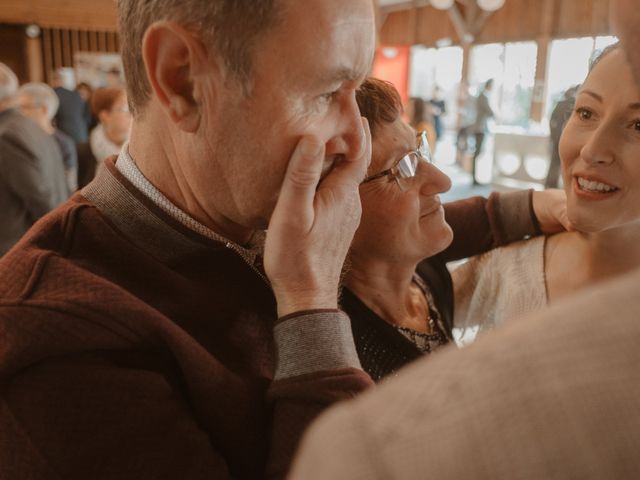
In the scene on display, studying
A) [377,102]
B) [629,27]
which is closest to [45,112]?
[377,102]

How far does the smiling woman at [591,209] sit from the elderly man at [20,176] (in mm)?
2762

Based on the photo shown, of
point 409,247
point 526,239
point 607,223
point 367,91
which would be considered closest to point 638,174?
point 607,223

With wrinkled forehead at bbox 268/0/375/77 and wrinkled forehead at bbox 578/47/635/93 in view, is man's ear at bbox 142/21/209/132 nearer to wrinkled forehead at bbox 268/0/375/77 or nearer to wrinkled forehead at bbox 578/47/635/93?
wrinkled forehead at bbox 268/0/375/77

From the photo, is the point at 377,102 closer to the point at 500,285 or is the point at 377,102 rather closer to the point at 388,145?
the point at 388,145

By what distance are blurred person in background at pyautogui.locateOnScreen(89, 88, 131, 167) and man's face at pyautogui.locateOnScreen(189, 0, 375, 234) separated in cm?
320

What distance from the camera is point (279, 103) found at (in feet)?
2.94

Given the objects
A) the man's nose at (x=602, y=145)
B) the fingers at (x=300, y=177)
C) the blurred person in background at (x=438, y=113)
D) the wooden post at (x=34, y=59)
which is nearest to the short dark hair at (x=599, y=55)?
the man's nose at (x=602, y=145)

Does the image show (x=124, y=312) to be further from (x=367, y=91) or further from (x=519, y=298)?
(x=519, y=298)

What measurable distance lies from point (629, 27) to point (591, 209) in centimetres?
89

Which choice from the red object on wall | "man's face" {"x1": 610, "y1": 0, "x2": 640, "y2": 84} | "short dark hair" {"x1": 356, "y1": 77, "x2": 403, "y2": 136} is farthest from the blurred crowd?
the red object on wall

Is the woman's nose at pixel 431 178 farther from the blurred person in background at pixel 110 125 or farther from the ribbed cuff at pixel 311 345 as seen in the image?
the blurred person in background at pixel 110 125

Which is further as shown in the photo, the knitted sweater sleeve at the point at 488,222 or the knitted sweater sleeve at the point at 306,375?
the knitted sweater sleeve at the point at 488,222

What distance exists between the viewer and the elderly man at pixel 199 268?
0.76 metres

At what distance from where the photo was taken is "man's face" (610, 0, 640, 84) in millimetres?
515
